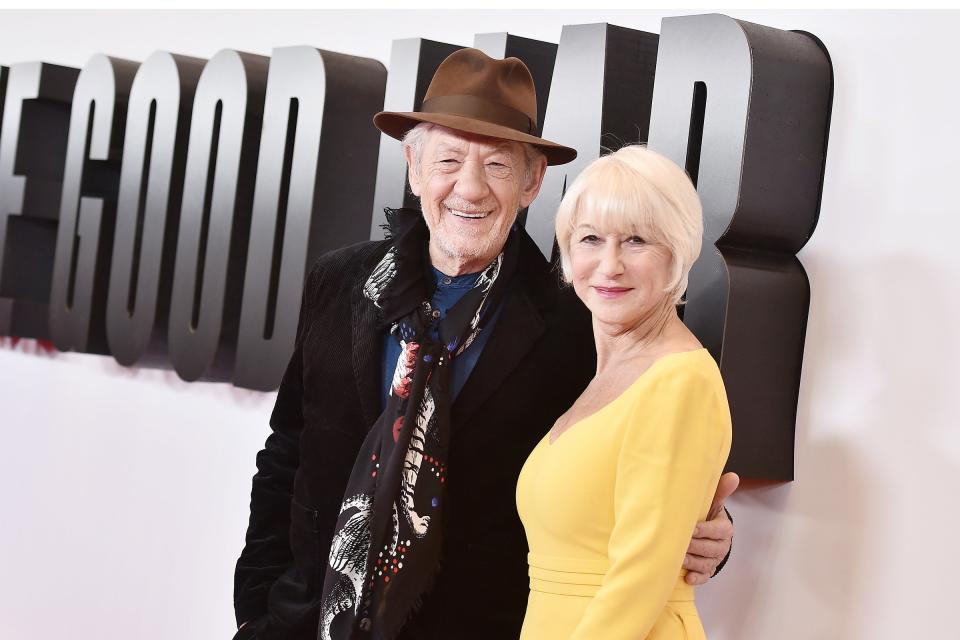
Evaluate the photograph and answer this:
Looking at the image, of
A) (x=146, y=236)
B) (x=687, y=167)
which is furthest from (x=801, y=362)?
(x=146, y=236)

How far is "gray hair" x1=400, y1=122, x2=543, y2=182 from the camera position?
6.31ft

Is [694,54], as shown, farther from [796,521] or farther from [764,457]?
[796,521]

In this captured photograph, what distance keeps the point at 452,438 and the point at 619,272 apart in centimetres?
49

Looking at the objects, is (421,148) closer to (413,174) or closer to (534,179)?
(413,174)

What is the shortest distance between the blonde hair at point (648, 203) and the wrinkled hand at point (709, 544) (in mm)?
346

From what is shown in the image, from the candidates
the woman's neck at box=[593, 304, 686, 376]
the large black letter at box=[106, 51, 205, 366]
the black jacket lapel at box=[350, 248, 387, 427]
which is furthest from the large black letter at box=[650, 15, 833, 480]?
the large black letter at box=[106, 51, 205, 366]

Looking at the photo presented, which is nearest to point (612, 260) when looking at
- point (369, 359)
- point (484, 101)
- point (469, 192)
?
point (469, 192)

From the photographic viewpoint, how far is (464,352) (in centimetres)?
188

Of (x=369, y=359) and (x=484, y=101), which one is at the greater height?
(x=484, y=101)

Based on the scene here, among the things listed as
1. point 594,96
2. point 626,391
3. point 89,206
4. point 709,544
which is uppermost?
point 594,96

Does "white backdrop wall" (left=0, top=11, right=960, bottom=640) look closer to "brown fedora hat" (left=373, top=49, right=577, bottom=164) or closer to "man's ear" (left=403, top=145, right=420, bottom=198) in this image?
"brown fedora hat" (left=373, top=49, right=577, bottom=164)

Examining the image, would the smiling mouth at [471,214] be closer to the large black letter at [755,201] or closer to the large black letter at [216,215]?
the large black letter at [755,201]

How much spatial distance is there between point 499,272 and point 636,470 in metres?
0.59

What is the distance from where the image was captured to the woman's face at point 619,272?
1536mm
